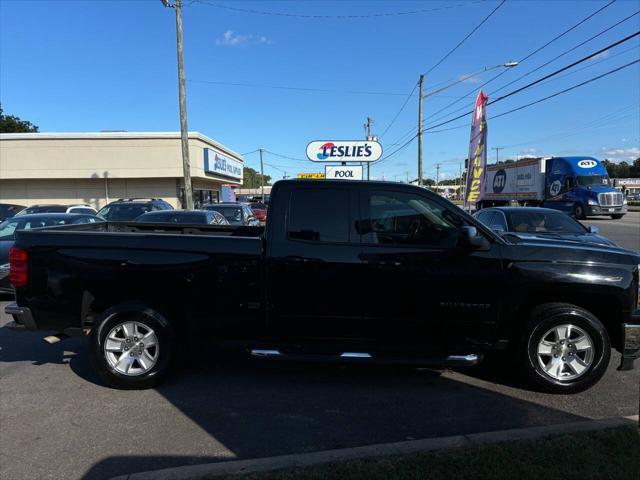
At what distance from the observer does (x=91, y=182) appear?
93.7ft

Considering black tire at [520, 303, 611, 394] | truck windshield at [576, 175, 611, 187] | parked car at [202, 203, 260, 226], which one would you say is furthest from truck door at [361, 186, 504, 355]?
truck windshield at [576, 175, 611, 187]

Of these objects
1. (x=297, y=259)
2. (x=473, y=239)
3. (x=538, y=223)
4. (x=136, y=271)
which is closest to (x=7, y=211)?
(x=136, y=271)

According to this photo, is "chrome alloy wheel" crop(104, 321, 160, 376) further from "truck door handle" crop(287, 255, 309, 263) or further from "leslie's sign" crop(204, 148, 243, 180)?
"leslie's sign" crop(204, 148, 243, 180)

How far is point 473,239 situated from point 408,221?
64 centimetres

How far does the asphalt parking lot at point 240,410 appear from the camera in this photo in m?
3.39

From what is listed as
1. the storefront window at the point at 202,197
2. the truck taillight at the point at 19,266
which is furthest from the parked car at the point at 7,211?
the truck taillight at the point at 19,266

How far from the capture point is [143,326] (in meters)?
4.55

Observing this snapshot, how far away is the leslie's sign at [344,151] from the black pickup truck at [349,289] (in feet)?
41.6

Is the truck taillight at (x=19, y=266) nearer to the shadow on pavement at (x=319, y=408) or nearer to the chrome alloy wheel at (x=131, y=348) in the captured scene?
the chrome alloy wheel at (x=131, y=348)

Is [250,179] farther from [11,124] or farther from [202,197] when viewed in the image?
[202,197]

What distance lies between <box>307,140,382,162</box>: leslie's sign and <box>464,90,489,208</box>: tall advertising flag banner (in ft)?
14.9

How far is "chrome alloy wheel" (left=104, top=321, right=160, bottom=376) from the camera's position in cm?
454

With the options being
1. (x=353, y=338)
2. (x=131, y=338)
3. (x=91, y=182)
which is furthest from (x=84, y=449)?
(x=91, y=182)

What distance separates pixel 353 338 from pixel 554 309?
1908 mm
